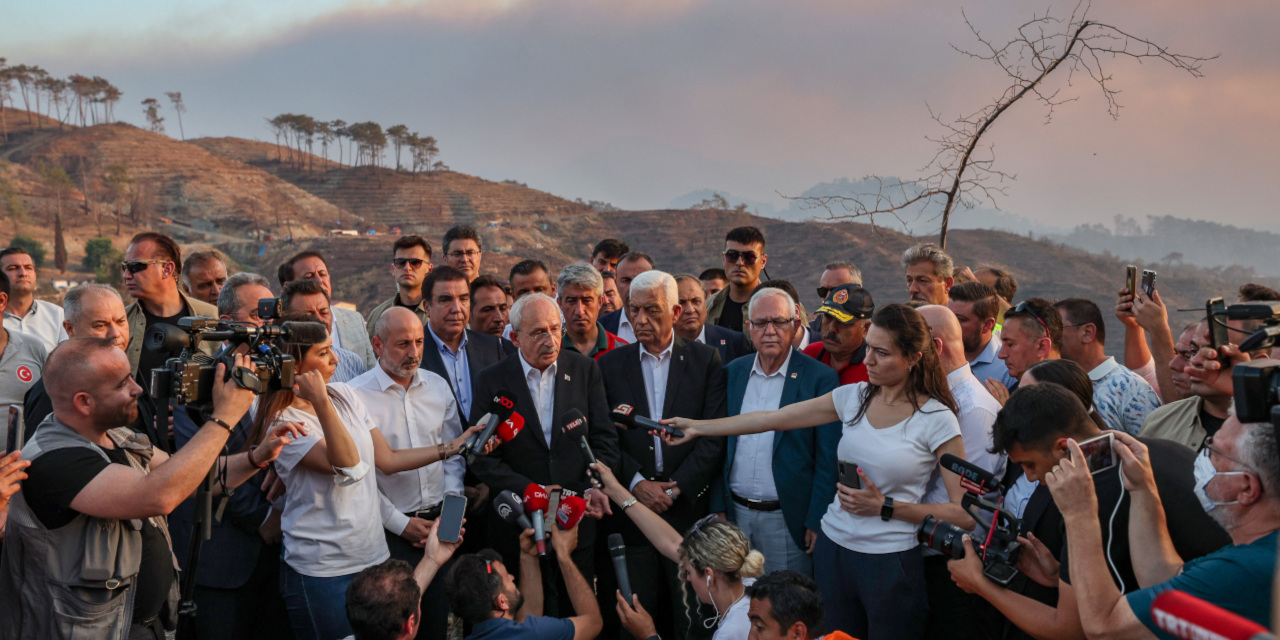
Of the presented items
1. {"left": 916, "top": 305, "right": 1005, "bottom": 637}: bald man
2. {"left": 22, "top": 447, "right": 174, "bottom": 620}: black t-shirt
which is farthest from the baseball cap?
{"left": 22, "top": 447, "right": 174, "bottom": 620}: black t-shirt

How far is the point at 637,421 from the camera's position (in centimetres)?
462

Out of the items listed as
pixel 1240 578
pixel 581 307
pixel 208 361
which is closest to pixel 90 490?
pixel 208 361

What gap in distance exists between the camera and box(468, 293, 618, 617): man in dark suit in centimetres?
506

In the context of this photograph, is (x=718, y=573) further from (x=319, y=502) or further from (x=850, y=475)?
(x=319, y=502)

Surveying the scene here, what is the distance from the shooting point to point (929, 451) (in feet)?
13.7

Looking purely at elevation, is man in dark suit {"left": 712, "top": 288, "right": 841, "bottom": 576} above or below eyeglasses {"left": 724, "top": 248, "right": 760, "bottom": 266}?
below

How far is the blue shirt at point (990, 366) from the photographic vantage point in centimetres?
543

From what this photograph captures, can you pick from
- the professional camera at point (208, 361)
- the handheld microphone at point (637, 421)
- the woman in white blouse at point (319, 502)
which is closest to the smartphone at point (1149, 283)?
the handheld microphone at point (637, 421)

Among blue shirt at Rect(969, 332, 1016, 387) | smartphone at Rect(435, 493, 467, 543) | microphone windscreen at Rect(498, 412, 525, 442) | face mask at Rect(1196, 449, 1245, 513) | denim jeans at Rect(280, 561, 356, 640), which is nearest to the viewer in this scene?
face mask at Rect(1196, 449, 1245, 513)

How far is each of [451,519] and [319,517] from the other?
0.67 metres

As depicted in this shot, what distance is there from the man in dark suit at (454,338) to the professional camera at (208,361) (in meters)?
2.20

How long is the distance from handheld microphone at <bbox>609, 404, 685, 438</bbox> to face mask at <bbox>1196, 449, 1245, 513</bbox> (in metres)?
2.61

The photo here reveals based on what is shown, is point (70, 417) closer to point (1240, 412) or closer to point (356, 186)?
point (1240, 412)

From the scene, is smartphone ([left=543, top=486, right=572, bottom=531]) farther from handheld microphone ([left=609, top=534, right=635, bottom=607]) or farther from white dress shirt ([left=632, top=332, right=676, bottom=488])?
white dress shirt ([left=632, top=332, right=676, bottom=488])
